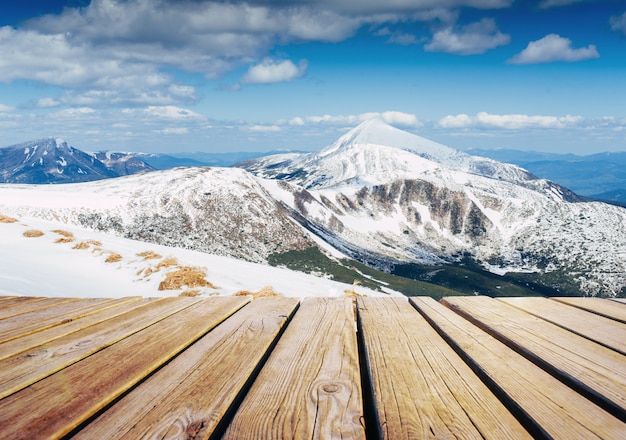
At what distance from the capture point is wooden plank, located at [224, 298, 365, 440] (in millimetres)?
1715

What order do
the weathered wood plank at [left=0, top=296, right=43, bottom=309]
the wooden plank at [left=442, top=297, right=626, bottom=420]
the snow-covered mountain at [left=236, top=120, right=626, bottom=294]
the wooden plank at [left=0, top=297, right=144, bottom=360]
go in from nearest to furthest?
the wooden plank at [left=442, top=297, right=626, bottom=420], the wooden plank at [left=0, top=297, right=144, bottom=360], the weathered wood plank at [left=0, top=296, right=43, bottom=309], the snow-covered mountain at [left=236, top=120, right=626, bottom=294]

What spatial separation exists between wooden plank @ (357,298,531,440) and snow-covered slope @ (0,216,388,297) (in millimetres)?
7532

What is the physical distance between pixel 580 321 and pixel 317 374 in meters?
2.55

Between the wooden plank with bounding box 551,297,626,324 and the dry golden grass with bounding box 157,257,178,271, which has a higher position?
the wooden plank with bounding box 551,297,626,324

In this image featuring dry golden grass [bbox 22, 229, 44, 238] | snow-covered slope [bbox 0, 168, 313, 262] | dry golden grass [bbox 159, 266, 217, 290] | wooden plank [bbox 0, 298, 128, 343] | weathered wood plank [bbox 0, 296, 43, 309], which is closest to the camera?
wooden plank [bbox 0, 298, 128, 343]

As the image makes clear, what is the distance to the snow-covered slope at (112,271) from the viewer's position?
11.0 metres

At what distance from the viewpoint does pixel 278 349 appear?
2701 millimetres

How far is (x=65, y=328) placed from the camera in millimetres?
3465

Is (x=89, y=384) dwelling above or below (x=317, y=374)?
below

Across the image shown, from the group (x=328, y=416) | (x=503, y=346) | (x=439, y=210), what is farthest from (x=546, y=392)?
(x=439, y=210)

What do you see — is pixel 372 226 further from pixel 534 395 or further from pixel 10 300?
pixel 534 395

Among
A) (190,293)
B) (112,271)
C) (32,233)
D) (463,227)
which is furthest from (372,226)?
(190,293)

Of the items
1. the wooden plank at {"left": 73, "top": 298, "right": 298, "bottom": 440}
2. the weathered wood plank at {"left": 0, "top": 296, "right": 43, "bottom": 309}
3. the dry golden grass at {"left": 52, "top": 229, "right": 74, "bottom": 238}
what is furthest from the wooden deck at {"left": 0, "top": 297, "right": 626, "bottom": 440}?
the dry golden grass at {"left": 52, "top": 229, "right": 74, "bottom": 238}

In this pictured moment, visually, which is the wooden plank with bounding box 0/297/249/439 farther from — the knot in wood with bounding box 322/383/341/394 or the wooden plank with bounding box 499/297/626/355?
the wooden plank with bounding box 499/297/626/355
